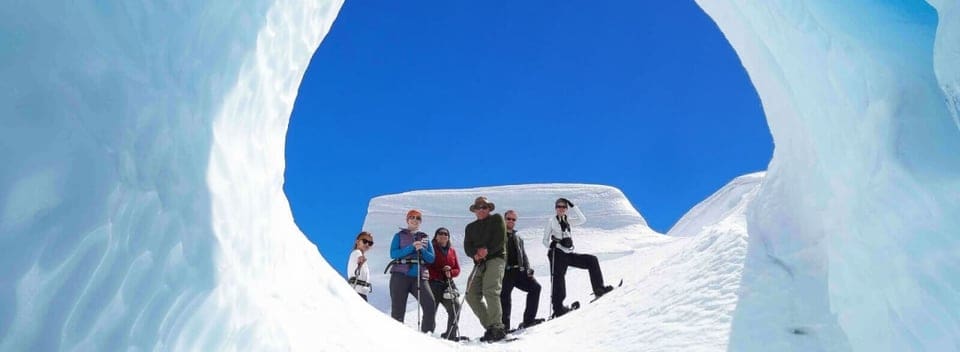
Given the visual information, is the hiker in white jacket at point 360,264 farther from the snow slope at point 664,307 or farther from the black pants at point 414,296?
the snow slope at point 664,307

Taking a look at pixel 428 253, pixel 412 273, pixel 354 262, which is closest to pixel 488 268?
pixel 428 253

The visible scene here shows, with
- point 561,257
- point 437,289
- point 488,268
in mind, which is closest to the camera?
point 488,268

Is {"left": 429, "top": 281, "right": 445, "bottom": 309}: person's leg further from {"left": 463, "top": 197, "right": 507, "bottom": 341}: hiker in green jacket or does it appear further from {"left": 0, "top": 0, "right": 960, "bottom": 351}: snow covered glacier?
{"left": 0, "top": 0, "right": 960, "bottom": 351}: snow covered glacier

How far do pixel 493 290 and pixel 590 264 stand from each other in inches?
57.4

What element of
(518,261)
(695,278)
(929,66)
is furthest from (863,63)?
(518,261)

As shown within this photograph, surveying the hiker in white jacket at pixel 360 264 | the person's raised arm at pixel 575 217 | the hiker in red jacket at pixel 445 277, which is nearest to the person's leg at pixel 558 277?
the person's raised arm at pixel 575 217

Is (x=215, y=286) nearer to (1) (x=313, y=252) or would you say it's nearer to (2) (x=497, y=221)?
(1) (x=313, y=252)

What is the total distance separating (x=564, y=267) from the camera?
6680 mm

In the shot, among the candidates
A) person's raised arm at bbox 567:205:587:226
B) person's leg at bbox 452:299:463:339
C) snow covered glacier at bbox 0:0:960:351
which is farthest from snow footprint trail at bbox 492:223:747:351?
snow covered glacier at bbox 0:0:960:351

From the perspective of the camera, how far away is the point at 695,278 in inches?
223

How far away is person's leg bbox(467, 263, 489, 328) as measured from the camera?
581 centimetres

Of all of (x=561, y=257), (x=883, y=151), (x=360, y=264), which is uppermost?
(x=360, y=264)

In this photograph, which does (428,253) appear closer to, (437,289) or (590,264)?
(437,289)

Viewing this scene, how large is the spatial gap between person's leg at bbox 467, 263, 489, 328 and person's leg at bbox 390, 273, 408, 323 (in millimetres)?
536
